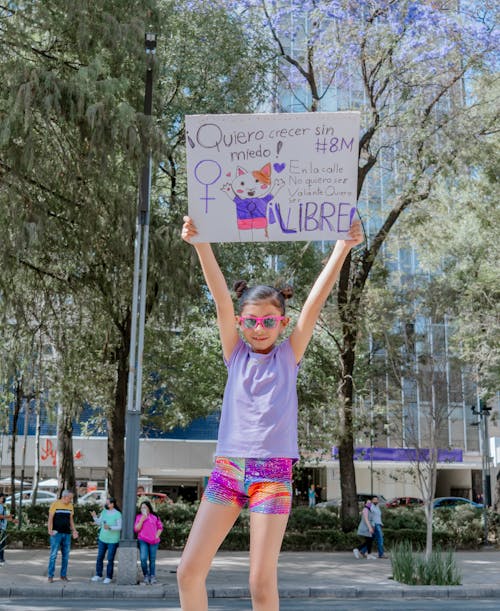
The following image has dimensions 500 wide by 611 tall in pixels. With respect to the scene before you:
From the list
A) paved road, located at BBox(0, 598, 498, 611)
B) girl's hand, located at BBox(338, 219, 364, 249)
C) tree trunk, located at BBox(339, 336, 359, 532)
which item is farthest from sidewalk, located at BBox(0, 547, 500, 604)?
girl's hand, located at BBox(338, 219, 364, 249)

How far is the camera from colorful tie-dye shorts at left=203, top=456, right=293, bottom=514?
138 inches

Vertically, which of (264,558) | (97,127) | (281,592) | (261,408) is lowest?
(281,592)

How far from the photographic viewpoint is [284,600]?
1348 cm

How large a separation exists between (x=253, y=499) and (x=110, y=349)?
720 inches

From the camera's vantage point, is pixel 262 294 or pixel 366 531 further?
pixel 366 531

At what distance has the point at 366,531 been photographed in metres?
20.1

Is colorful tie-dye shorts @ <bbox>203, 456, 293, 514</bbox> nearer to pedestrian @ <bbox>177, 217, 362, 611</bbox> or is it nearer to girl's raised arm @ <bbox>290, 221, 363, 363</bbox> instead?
pedestrian @ <bbox>177, 217, 362, 611</bbox>

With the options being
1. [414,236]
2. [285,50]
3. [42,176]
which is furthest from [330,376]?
[42,176]

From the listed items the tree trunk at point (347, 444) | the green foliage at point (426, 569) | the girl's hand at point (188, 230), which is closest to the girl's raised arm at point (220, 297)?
the girl's hand at point (188, 230)

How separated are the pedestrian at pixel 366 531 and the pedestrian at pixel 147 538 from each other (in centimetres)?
722

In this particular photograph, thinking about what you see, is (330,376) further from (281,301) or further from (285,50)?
(281,301)

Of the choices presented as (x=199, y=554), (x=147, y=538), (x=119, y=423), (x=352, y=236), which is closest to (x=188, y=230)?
(x=352, y=236)

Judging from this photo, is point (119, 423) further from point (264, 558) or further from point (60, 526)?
point (264, 558)

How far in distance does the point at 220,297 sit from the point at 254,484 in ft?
3.26
